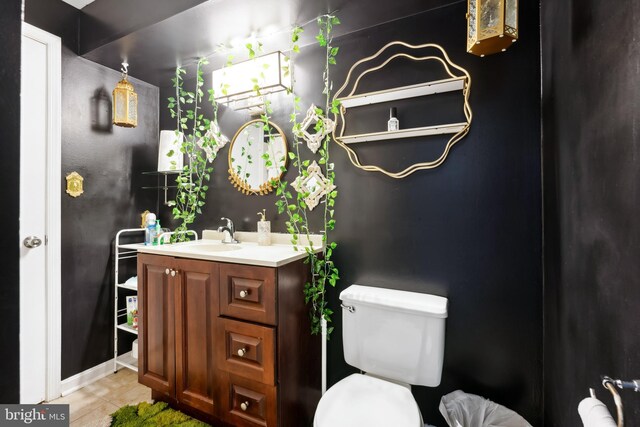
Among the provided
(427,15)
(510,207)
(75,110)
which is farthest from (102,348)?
(427,15)

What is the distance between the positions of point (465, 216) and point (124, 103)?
2326 mm

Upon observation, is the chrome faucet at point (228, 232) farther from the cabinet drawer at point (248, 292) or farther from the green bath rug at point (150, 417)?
the green bath rug at point (150, 417)

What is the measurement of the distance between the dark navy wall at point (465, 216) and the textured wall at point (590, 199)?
96 mm

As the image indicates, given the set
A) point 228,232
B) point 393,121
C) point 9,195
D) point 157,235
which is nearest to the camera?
point 9,195

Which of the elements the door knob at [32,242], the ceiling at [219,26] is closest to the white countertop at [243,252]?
the door knob at [32,242]

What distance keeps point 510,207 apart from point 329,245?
3.06 ft

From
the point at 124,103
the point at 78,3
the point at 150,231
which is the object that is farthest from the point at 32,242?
the point at 78,3

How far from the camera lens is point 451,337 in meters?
1.46

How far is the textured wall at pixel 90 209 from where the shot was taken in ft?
6.32

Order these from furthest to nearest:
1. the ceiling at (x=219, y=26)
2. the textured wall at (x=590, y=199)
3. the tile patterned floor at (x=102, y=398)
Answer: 1. the tile patterned floor at (x=102, y=398)
2. the ceiling at (x=219, y=26)
3. the textured wall at (x=590, y=199)

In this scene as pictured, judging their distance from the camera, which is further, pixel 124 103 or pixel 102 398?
pixel 124 103

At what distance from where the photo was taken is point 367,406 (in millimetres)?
1162

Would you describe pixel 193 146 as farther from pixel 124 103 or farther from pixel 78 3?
pixel 78 3

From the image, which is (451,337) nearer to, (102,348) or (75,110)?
(102,348)
